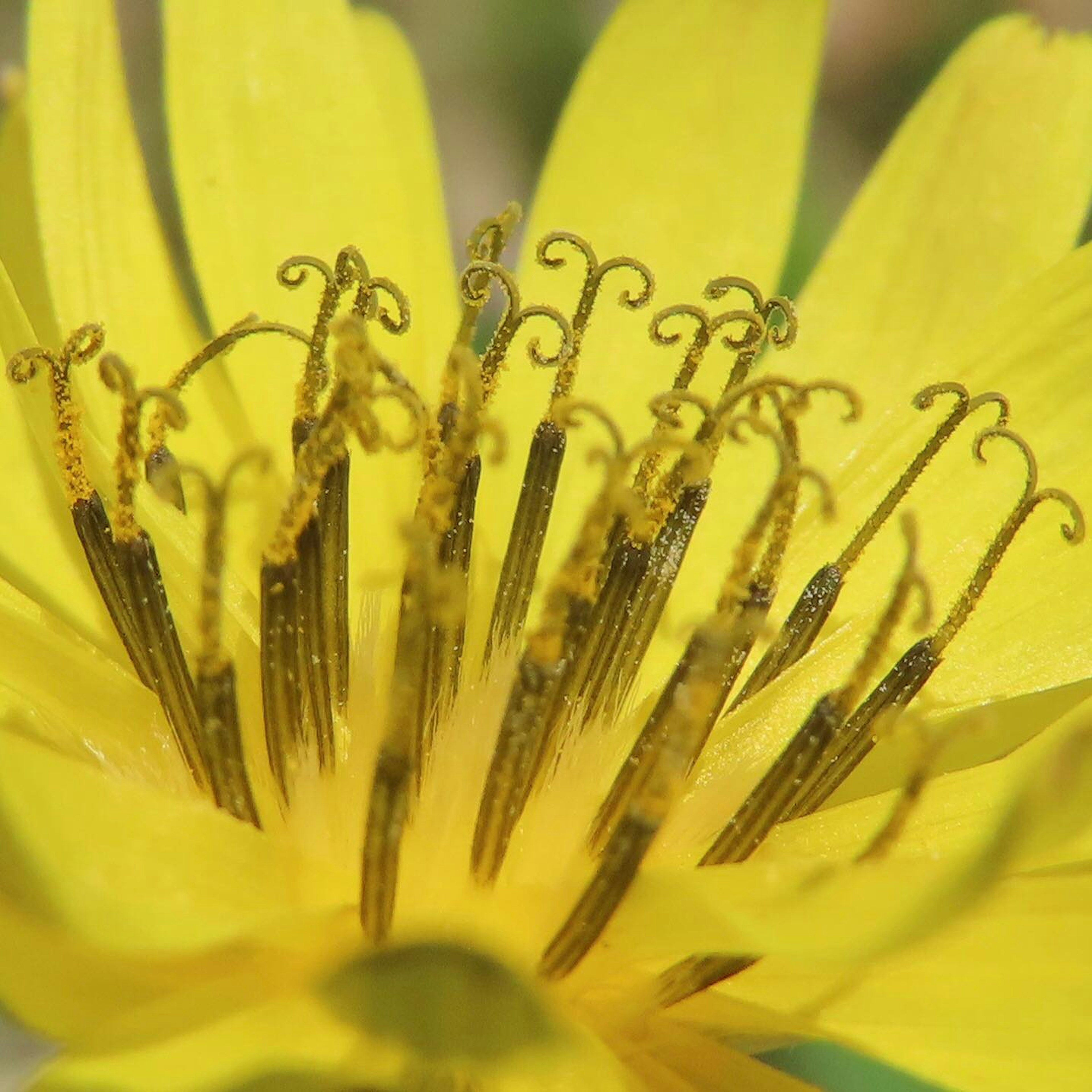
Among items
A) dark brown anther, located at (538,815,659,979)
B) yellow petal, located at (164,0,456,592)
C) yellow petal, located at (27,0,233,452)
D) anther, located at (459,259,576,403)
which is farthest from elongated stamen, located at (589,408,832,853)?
yellow petal, located at (27,0,233,452)

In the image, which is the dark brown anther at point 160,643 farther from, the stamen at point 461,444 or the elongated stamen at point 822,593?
the elongated stamen at point 822,593

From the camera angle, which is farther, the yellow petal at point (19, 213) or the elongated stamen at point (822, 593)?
the yellow petal at point (19, 213)

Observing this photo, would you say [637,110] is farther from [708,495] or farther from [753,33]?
[708,495]

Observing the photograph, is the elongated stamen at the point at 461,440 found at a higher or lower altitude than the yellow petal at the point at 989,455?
lower

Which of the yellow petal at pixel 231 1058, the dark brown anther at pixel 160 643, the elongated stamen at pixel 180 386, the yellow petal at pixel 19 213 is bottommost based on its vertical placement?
the yellow petal at pixel 231 1058

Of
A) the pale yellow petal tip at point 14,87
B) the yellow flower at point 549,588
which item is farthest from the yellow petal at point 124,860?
the pale yellow petal tip at point 14,87

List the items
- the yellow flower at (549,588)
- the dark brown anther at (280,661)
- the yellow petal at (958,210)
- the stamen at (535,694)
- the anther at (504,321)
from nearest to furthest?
the yellow flower at (549,588) → the stamen at (535,694) → the dark brown anther at (280,661) → the anther at (504,321) → the yellow petal at (958,210)
